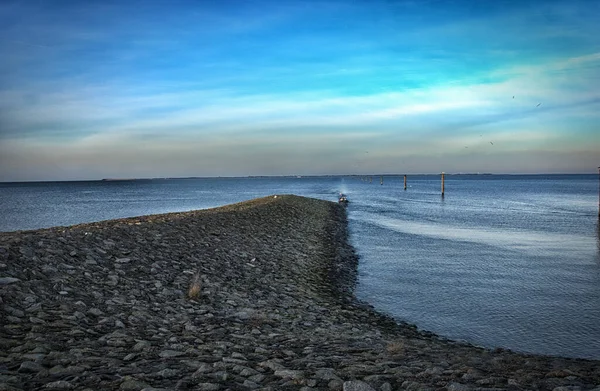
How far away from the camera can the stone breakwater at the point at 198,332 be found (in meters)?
6.20

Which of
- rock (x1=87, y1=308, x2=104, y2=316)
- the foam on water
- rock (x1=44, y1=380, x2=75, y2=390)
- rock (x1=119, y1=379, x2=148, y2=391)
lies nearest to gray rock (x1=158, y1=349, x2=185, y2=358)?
rock (x1=119, y1=379, x2=148, y2=391)

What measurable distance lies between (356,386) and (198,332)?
14.0ft

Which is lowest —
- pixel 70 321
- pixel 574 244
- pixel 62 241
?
pixel 574 244

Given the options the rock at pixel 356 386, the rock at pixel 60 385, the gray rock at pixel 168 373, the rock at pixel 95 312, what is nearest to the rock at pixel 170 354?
the gray rock at pixel 168 373

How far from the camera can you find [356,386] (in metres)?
5.96

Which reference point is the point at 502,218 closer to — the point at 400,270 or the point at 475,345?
the point at 400,270

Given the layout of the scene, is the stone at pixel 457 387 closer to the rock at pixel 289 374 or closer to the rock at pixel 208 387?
the rock at pixel 289 374

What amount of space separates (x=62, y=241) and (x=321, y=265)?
12.1 meters

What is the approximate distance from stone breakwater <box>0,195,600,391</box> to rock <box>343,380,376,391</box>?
0.05 ft

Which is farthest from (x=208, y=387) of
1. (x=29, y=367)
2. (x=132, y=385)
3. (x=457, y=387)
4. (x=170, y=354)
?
(x=457, y=387)

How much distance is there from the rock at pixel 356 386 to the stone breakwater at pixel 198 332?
0.05 feet

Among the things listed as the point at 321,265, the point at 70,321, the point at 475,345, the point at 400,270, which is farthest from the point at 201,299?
the point at 400,270

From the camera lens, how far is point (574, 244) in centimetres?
3048

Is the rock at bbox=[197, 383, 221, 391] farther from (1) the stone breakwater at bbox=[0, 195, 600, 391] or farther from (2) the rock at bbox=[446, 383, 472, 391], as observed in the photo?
(2) the rock at bbox=[446, 383, 472, 391]
